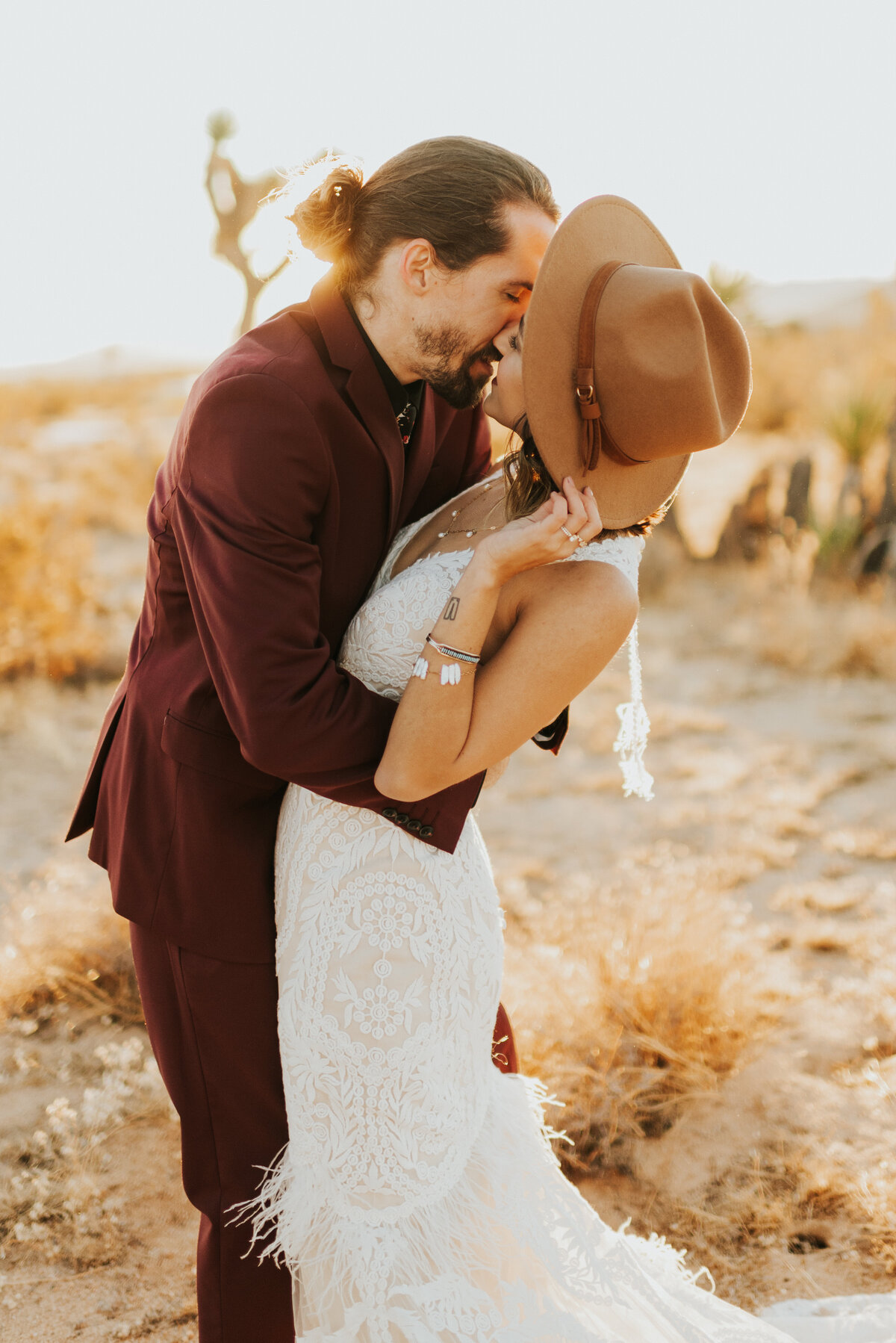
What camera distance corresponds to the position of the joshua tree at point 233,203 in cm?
878

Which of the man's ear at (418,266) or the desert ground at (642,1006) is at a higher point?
the man's ear at (418,266)

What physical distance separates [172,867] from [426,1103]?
63 cm

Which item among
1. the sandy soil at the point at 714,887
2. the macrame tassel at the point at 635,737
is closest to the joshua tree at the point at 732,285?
the sandy soil at the point at 714,887

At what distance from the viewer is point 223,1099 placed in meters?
1.94

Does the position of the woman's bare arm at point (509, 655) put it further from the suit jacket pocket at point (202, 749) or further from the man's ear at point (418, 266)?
the man's ear at point (418, 266)

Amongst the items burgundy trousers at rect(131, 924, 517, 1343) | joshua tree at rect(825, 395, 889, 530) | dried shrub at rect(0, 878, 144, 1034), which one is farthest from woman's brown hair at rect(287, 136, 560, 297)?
joshua tree at rect(825, 395, 889, 530)

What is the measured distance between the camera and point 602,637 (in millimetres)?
1750

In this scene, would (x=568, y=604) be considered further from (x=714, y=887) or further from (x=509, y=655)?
(x=714, y=887)

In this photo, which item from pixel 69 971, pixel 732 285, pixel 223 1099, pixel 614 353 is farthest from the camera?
pixel 732 285

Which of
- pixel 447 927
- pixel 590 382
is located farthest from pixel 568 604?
pixel 447 927

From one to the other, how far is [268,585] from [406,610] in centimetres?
32

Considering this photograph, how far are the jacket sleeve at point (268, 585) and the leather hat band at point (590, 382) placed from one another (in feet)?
1.46

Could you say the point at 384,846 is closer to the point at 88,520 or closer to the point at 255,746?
the point at 255,746

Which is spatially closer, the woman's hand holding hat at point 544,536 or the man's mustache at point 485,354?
the woman's hand holding hat at point 544,536
